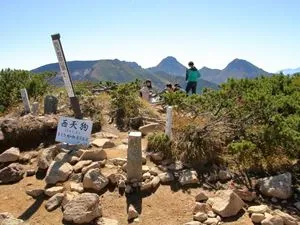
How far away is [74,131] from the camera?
8.83 metres

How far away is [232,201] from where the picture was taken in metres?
6.95

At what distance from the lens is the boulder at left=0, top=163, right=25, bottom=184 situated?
27.2 ft

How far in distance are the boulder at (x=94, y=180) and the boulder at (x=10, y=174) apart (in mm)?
1623

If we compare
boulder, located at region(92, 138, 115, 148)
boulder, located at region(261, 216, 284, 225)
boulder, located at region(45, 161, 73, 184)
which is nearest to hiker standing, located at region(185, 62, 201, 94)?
boulder, located at region(92, 138, 115, 148)

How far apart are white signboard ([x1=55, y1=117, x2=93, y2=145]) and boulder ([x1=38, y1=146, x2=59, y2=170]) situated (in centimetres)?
27

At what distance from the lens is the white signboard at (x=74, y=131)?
8.77 meters

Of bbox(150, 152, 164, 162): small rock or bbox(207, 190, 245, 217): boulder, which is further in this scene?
bbox(150, 152, 164, 162): small rock

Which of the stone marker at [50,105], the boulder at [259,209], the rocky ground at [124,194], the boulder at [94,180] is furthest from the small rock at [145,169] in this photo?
the stone marker at [50,105]

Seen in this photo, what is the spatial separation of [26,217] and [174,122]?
4037 millimetres

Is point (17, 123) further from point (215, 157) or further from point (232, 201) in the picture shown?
point (232, 201)

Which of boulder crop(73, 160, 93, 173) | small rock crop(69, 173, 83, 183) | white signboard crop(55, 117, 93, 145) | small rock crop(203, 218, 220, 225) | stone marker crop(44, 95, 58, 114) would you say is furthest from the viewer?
stone marker crop(44, 95, 58, 114)

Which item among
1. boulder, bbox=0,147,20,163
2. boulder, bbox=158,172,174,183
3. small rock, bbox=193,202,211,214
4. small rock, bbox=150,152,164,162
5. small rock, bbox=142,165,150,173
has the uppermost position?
boulder, bbox=0,147,20,163

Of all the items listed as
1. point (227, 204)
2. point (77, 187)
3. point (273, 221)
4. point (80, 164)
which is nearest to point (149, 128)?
point (80, 164)

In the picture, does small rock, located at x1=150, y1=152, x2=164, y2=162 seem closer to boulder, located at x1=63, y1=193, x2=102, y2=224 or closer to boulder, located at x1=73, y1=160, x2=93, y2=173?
boulder, located at x1=73, y1=160, x2=93, y2=173
